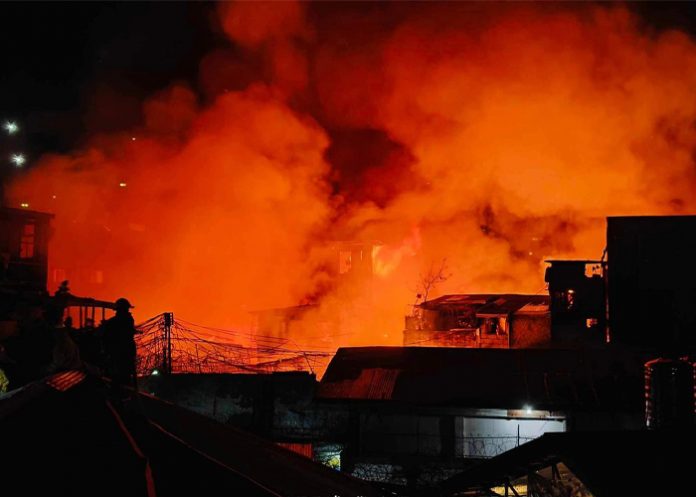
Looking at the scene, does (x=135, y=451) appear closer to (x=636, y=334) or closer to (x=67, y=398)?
(x=67, y=398)

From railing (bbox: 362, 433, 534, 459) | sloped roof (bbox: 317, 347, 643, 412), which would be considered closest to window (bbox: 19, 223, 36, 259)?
sloped roof (bbox: 317, 347, 643, 412)

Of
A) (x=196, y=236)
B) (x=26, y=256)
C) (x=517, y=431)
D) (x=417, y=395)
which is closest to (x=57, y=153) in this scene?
(x=196, y=236)

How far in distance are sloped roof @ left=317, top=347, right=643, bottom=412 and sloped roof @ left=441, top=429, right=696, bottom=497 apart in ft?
35.3

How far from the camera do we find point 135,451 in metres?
4.36

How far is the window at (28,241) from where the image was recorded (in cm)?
2264

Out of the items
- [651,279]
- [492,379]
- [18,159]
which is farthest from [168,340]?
[18,159]

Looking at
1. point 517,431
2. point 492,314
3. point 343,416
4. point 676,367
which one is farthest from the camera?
point 492,314

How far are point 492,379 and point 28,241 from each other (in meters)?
17.4

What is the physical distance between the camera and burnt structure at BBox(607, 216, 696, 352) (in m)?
23.0

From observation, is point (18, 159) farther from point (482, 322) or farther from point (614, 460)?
point (614, 460)

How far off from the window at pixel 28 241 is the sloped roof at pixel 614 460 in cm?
2100

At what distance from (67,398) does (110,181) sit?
112 ft

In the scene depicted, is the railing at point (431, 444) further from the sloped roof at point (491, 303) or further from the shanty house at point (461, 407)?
the sloped roof at point (491, 303)

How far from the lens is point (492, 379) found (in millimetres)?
17859
